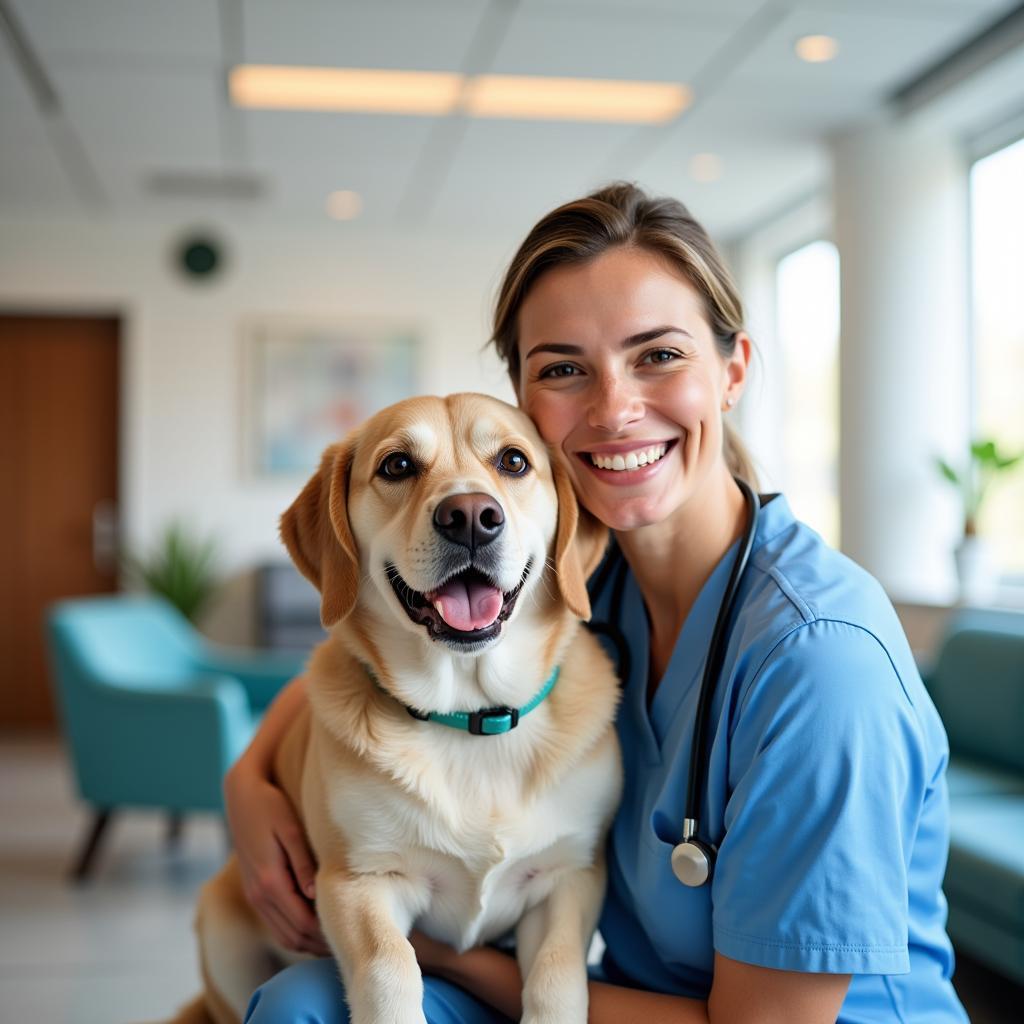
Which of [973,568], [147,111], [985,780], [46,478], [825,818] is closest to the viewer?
[825,818]

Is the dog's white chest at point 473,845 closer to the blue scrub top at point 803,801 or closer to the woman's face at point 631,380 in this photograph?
the blue scrub top at point 803,801

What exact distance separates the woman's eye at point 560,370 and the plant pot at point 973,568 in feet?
11.1

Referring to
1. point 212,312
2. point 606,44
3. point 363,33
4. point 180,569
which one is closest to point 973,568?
point 606,44

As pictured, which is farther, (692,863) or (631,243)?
(631,243)

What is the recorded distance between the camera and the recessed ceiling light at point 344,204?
6062 mm

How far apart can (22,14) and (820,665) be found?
375 centimetres

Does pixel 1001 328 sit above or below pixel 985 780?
above

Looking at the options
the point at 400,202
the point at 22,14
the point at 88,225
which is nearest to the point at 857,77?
the point at 400,202

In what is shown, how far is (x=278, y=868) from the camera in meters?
1.47

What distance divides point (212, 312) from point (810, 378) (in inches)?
142

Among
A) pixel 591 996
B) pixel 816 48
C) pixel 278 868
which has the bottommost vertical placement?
pixel 591 996

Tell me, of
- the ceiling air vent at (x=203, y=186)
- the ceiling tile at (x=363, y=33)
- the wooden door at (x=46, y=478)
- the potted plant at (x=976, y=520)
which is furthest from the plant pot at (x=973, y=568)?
the wooden door at (x=46, y=478)

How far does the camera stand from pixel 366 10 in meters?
3.71

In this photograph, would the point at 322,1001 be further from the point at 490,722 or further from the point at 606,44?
the point at 606,44
